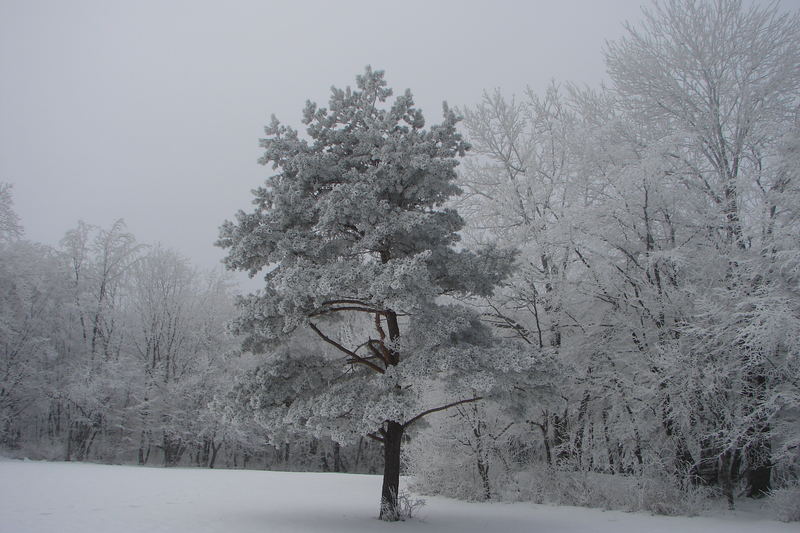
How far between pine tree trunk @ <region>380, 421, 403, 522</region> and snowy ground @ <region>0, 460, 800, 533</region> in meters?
0.26

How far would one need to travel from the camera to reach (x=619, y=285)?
39.1ft

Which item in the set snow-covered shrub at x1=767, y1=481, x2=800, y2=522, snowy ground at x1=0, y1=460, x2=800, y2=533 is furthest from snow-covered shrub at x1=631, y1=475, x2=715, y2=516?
snow-covered shrub at x1=767, y1=481, x2=800, y2=522

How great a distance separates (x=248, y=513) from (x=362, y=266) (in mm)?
5291

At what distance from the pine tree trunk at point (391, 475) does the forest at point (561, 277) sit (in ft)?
0.12

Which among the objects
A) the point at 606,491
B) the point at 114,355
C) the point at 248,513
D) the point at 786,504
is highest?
the point at 114,355

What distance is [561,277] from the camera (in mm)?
12531

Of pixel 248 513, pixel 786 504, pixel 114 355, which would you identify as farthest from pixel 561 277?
pixel 114 355

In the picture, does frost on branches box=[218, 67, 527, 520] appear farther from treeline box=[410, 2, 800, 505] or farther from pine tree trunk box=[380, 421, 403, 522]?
treeline box=[410, 2, 800, 505]

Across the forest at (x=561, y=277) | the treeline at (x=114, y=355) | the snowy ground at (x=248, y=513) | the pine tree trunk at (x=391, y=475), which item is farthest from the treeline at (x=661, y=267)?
the treeline at (x=114, y=355)

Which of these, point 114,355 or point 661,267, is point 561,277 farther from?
point 114,355

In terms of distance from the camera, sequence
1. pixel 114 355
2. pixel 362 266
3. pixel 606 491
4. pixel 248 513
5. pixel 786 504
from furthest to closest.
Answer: pixel 114 355 → pixel 606 491 → pixel 248 513 → pixel 786 504 → pixel 362 266

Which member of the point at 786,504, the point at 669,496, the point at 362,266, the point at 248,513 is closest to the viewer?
the point at 362,266

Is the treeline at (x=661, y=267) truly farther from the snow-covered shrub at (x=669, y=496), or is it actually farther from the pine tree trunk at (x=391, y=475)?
the pine tree trunk at (x=391, y=475)

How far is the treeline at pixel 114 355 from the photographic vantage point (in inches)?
905
